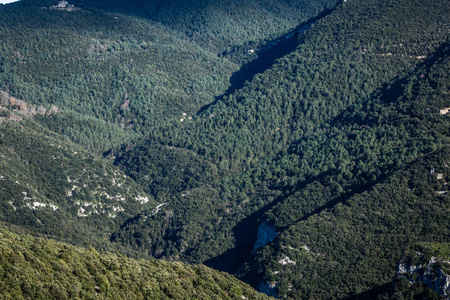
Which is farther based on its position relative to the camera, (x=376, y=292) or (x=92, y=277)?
(x=376, y=292)

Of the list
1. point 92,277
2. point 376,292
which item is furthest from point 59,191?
point 92,277

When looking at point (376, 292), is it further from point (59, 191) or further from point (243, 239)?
point (59, 191)

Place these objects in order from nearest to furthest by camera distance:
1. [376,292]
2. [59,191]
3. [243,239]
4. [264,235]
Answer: [376,292], [264,235], [243,239], [59,191]

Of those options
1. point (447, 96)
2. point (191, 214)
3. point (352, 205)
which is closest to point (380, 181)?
point (352, 205)

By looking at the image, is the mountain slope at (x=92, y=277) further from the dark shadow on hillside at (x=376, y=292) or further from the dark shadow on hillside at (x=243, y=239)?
the dark shadow on hillside at (x=243, y=239)

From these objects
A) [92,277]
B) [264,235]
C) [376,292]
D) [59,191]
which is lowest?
[92,277]

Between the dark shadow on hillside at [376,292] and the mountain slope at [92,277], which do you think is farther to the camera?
the dark shadow on hillside at [376,292]

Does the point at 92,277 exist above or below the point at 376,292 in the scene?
below

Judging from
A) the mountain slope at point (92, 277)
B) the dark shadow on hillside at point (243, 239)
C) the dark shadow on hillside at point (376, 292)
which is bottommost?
the mountain slope at point (92, 277)

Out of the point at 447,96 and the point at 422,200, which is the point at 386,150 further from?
the point at 422,200

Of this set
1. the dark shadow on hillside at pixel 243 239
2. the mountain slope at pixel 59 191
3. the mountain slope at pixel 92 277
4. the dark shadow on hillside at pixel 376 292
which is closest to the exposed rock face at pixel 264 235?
the dark shadow on hillside at pixel 243 239

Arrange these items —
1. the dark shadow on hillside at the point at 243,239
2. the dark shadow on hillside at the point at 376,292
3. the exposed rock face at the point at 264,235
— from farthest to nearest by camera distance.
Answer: the dark shadow on hillside at the point at 243,239, the exposed rock face at the point at 264,235, the dark shadow on hillside at the point at 376,292

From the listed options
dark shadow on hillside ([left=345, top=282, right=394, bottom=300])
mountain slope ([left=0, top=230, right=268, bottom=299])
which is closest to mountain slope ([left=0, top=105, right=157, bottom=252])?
mountain slope ([left=0, top=230, right=268, bottom=299])
